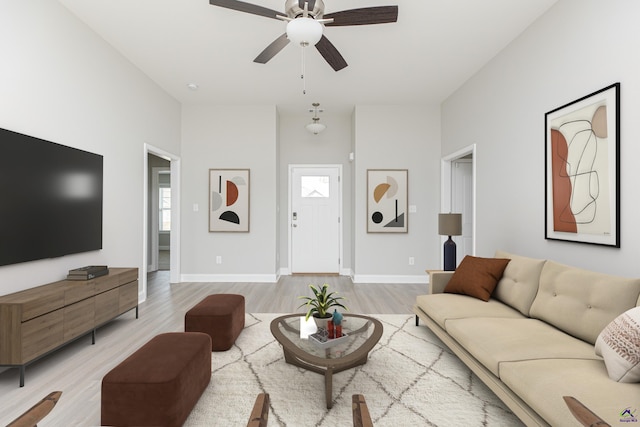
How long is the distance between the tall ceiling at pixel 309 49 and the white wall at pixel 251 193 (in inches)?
20.4

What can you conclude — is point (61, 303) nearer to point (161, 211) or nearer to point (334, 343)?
point (334, 343)

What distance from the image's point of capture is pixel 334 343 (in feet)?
6.74

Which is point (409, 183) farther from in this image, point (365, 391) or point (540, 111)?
point (365, 391)

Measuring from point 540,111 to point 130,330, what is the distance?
171 inches

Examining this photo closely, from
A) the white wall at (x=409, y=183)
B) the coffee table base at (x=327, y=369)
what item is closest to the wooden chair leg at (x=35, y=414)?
the coffee table base at (x=327, y=369)

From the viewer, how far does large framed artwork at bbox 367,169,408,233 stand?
5402 millimetres

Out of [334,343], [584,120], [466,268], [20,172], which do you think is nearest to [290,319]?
[334,343]

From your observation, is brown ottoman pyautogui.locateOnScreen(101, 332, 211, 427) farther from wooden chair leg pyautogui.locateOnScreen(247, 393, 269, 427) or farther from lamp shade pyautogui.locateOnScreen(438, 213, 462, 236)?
lamp shade pyautogui.locateOnScreen(438, 213, 462, 236)

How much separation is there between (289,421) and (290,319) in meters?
0.77

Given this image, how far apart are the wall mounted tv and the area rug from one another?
1.65 m

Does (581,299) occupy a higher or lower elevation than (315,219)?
lower

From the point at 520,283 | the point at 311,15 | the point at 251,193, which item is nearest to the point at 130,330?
the point at 251,193

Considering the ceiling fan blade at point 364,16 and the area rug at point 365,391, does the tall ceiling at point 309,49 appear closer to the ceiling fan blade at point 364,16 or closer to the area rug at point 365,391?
the ceiling fan blade at point 364,16

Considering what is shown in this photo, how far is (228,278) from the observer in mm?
5465
